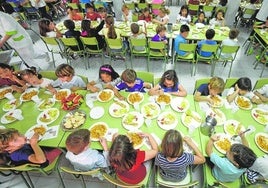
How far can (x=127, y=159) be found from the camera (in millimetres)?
2203

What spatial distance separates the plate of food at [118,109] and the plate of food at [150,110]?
10.7 inches

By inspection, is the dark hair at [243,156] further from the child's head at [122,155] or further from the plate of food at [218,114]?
the child's head at [122,155]

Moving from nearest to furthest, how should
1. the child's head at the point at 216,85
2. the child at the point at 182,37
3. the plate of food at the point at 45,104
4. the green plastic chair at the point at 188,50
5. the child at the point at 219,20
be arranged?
1. the child's head at the point at 216,85
2. the plate of food at the point at 45,104
3. the green plastic chair at the point at 188,50
4. the child at the point at 182,37
5. the child at the point at 219,20

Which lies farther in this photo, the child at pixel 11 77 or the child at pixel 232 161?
the child at pixel 11 77

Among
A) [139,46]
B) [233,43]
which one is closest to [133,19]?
[139,46]

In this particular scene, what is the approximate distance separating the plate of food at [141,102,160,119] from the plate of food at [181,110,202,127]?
0.40 m

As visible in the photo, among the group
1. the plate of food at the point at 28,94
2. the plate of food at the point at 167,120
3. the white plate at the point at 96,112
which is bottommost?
the plate of food at the point at 167,120

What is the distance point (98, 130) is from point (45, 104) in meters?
1.14

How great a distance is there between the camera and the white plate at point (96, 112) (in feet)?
10.0

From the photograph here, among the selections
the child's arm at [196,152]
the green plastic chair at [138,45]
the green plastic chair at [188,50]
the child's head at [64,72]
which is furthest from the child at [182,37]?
the child's arm at [196,152]

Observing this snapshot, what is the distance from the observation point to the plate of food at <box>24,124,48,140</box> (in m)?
2.81

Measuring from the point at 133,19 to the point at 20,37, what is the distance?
3399mm

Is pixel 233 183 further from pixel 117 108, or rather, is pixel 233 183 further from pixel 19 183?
pixel 19 183

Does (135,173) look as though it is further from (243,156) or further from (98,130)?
(243,156)
